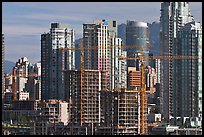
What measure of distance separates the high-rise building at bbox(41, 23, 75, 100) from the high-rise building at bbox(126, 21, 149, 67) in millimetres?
1614

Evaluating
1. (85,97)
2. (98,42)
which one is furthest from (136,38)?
(85,97)

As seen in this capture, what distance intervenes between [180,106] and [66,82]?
2.10 m

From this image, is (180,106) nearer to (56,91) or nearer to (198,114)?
(198,114)

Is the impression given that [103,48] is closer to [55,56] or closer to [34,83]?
[55,56]

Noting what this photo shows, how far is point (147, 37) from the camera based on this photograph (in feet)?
58.2

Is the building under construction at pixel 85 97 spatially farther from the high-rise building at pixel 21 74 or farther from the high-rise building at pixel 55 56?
the high-rise building at pixel 21 74

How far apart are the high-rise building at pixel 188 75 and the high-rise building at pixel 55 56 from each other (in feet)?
7.49

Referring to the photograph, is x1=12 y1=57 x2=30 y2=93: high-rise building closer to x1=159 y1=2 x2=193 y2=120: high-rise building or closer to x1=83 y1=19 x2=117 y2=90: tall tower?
x1=83 y1=19 x2=117 y2=90: tall tower

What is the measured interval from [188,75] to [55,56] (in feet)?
11.2

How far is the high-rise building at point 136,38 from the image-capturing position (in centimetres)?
1694

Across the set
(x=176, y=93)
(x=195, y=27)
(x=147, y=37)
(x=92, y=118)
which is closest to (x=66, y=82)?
(x=92, y=118)

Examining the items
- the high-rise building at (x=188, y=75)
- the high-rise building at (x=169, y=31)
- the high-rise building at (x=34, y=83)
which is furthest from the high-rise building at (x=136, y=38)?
the high-rise building at (x=188, y=75)

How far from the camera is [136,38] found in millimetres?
18094

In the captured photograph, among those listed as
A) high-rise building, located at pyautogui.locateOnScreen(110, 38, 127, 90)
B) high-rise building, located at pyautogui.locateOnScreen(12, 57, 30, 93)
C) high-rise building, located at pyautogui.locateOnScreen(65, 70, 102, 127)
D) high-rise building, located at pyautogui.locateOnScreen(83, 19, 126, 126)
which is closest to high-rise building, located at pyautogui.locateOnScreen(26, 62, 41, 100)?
high-rise building, located at pyautogui.locateOnScreen(12, 57, 30, 93)
